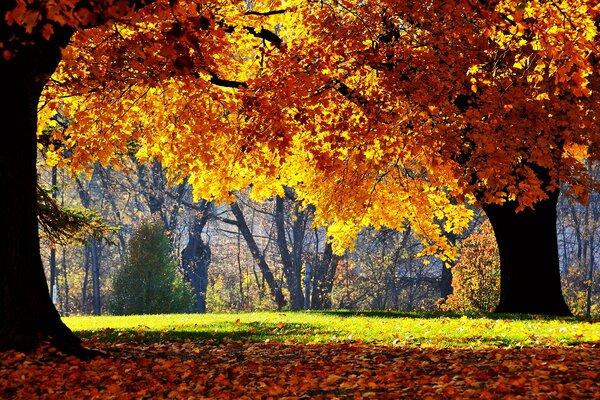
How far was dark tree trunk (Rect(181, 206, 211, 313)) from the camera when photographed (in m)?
37.6

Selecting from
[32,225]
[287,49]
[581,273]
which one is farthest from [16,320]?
[581,273]

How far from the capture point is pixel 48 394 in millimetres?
7641

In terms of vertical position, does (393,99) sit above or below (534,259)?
above

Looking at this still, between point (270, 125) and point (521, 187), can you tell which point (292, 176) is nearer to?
point (270, 125)

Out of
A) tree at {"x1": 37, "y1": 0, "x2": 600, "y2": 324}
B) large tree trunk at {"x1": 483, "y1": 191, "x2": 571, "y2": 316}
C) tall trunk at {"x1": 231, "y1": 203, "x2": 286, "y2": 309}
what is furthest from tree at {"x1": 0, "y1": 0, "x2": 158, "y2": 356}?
tall trunk at {"x1": 231, "y1": 203, "x2": 286, "y2": 309}

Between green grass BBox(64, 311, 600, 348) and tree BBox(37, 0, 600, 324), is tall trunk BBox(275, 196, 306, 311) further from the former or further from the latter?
tree BBox(37, 0, 600, 324)

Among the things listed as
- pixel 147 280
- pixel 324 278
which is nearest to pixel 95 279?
pixel 324 278

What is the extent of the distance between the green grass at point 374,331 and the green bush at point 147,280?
748cm

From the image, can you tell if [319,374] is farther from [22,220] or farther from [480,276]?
[480,276]

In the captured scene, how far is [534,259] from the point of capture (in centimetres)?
1609

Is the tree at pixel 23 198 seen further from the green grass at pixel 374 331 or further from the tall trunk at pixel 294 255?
the tall trunk at pixel 294 255

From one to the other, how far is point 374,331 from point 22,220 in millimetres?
6145

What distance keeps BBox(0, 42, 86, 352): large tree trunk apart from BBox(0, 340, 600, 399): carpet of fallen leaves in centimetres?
46

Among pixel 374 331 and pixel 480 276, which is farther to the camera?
pixel 480 276
